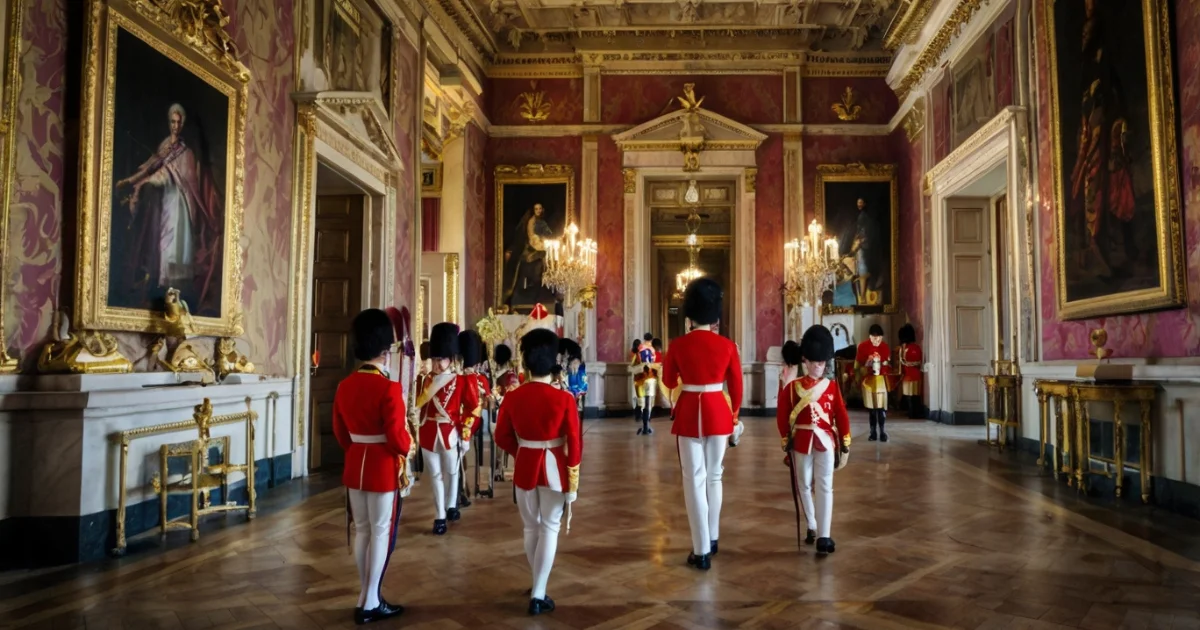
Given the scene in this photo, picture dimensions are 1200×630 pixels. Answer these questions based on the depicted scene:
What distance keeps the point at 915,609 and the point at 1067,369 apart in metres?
5.15

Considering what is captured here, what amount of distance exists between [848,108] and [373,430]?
13683mm

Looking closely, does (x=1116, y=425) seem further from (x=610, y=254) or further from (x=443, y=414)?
(x=610, y=254)

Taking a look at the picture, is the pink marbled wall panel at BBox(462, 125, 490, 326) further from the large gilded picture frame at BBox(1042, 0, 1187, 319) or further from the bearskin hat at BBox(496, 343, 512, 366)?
the large gilded picture frame at BBox(1042, 0, 1187, 319)

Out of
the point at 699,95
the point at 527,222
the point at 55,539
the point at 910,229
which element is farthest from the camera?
the point at 699,95

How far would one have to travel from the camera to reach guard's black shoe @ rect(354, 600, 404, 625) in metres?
3.35

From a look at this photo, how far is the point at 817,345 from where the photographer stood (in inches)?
174

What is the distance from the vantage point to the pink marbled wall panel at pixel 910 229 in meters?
13.5

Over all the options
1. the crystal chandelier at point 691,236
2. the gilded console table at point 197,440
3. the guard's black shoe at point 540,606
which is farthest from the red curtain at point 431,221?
the guard's black shoe at point 540,606

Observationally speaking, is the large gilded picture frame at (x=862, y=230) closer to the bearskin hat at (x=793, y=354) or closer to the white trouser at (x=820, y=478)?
the bearskin hat at (x=793, y=354)

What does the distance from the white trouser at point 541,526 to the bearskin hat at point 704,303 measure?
4.49 feet

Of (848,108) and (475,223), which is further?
(848,108)

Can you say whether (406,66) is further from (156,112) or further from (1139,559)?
(1139,559)

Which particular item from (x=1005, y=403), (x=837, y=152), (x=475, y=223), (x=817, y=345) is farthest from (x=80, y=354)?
(x=837, y=152)

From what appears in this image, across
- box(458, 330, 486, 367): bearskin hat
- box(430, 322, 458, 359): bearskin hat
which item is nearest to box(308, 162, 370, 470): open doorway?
box(458, 330, 486, 367): bearskin hat
